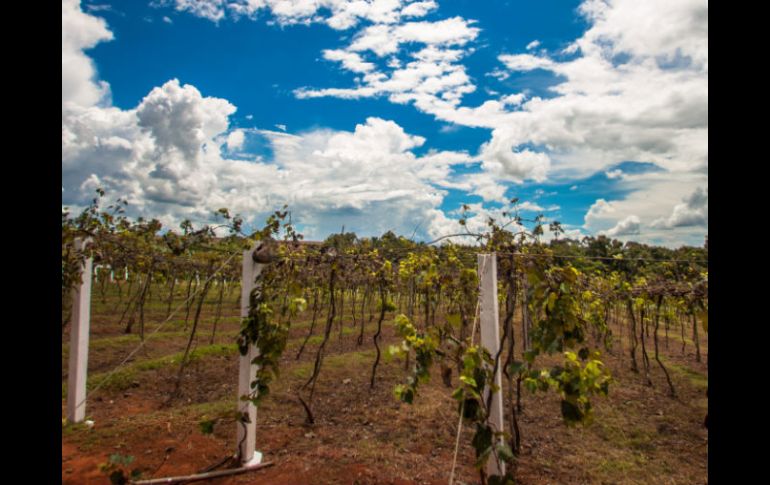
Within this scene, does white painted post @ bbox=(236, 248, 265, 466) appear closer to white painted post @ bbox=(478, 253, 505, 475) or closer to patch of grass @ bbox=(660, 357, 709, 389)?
white painted post @ bbox=(478, 253, 505, 475)

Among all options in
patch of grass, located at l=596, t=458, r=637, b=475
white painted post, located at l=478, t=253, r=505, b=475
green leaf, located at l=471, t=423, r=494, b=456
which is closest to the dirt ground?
patch of grass, located at l=596, t=458, r=637, b=475

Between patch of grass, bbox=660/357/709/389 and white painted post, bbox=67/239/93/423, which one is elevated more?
white painted post, bbox=67/239/93/423

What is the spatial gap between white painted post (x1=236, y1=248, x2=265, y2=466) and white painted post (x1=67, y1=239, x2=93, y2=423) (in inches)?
87.0

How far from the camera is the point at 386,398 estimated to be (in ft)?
19.1

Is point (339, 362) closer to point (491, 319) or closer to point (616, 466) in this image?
point (616, 466)

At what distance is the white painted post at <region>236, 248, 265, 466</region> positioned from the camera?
341cm

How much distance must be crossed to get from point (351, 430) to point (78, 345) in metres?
3.30

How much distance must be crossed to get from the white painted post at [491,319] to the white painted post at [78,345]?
14.2 feet

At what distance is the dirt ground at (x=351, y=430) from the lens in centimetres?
366

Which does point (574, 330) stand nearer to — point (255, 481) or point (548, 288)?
point (548, 288)

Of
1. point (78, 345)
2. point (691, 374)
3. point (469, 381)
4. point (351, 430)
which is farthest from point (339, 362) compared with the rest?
point (691, 374)
